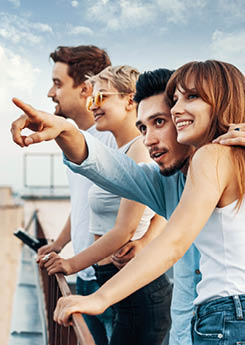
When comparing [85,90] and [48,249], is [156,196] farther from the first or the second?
[85,90]

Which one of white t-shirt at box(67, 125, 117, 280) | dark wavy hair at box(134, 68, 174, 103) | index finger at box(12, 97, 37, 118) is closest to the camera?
index finger at box(12, 97, 37, 118)

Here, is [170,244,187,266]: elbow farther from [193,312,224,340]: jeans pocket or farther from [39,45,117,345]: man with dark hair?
[39,45,117,345]: man with dark hair

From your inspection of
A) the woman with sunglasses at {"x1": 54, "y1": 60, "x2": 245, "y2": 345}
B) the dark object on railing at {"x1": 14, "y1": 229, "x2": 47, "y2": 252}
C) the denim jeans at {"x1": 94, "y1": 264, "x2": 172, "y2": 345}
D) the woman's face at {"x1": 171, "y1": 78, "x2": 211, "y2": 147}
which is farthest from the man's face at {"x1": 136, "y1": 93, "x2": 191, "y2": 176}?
the dark object on railing at {"x1": 14, "y1": 229, "x2": 47, "y2": 252}

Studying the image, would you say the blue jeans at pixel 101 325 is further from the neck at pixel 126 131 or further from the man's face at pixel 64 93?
the man's face at pixel 64 93

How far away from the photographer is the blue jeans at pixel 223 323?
39.6 inches

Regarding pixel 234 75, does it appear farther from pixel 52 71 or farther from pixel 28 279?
pixel 28 279

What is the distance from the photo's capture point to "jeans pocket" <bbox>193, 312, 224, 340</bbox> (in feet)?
3.34

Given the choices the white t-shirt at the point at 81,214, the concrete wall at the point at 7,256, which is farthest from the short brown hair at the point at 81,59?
the concrete wall at the point at 7,256

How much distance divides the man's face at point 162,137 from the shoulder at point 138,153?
0.80 ft

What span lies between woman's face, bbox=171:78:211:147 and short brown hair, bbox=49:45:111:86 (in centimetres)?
134

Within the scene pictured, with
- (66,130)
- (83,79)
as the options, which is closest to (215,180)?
(66,130)

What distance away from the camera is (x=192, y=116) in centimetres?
121

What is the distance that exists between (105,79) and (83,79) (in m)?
0.48

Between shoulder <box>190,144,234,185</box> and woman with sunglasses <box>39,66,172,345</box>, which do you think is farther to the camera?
woman with sunglasses <box>39,66,172,345</box>
